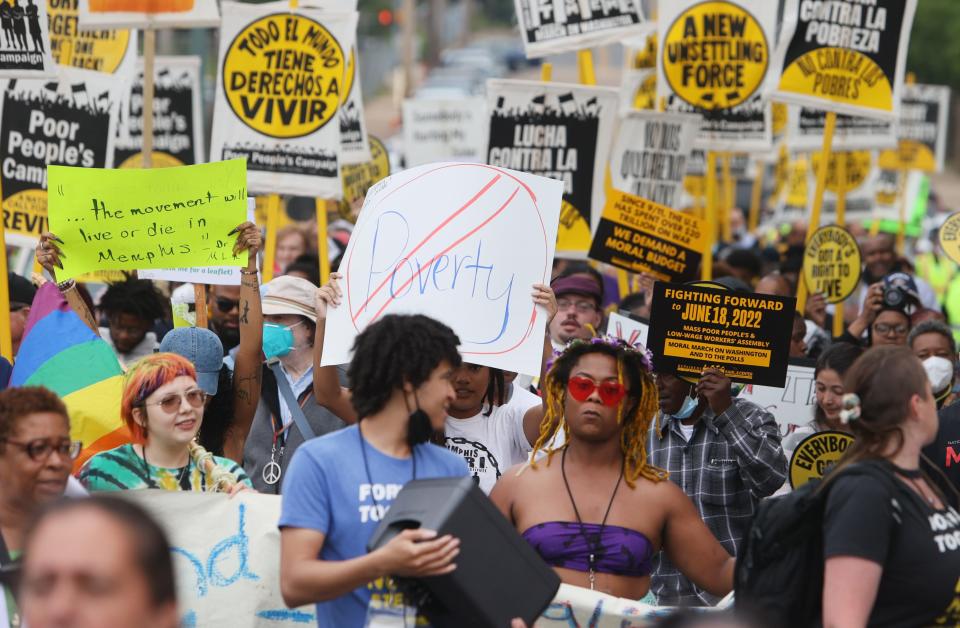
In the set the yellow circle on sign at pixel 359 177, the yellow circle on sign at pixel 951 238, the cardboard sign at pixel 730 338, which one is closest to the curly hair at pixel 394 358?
the cardboard sign at pixel 730 338

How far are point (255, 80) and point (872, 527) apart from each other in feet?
19.0

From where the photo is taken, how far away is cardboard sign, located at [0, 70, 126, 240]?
8.27 meters

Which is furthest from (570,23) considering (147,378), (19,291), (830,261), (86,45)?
(147,378)

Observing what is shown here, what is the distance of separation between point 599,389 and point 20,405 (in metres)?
1.75

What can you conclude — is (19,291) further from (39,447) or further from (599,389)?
(599,389)

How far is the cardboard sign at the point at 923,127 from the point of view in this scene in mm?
17219

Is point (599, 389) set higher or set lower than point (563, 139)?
lower

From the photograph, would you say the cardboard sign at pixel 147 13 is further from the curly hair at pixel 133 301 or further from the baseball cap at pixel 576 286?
the baseball cap at pixel 576 286

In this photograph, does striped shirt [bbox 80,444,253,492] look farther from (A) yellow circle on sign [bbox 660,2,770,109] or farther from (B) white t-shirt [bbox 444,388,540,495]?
(A) yellow circle on sign [bbox 660,2,770,109]

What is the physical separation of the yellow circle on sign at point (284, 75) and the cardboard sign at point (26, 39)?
145cm

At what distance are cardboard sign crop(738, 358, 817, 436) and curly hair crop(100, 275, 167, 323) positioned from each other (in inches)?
117

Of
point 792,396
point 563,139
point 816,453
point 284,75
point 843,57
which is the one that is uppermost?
point 843,57

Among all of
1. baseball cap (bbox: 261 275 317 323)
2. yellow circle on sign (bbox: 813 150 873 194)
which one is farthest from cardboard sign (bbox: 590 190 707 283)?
yellow circle on sign (bbox: 813 150 873 194)

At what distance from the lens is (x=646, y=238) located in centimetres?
829
